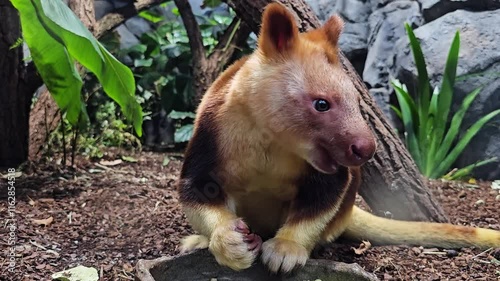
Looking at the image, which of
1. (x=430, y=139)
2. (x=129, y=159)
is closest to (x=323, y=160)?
(x=430, y=139)

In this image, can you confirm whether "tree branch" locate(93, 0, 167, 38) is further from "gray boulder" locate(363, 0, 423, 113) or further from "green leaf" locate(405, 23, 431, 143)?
"gray boulder" locate(363, 0, 423, 113)

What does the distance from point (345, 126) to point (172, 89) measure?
4982mm

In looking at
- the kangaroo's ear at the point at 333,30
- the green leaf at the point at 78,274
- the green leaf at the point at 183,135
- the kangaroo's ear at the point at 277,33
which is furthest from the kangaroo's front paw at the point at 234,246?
the green leaf at the point at 183,135

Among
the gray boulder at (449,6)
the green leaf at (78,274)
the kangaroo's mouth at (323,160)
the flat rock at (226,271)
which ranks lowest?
the green leaf at (78,274)

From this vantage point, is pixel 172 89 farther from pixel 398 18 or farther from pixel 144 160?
pixel 398 18

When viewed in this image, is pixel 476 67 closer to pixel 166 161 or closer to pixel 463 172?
pixel 463 172

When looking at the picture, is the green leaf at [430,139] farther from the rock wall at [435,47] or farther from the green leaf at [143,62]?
the green leaf at [143,62]

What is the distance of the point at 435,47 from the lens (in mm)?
6473

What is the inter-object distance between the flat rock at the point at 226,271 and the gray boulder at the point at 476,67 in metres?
4.07

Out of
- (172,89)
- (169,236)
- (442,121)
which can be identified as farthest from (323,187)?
(172,89)

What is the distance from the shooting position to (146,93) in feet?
24.3

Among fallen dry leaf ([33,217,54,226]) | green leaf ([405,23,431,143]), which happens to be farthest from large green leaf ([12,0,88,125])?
green leaf ([405,23,431,143])

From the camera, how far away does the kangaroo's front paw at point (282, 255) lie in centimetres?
247

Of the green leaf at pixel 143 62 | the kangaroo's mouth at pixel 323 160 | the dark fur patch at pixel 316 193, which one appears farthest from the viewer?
the green leaf at pixel 143 62
